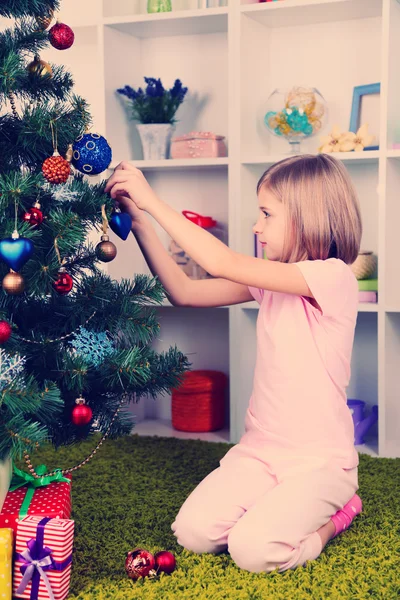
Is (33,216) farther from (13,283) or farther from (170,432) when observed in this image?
(170,432)

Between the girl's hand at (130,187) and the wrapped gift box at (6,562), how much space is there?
674 mm

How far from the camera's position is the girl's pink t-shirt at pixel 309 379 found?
1.77 m

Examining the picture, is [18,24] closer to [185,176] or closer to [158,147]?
[158,147]

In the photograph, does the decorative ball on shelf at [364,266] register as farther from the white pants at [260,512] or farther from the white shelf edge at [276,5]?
the white pants at [260,512]

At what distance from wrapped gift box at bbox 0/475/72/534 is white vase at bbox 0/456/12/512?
0.10 feet

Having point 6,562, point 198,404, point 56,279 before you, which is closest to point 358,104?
point 198,404

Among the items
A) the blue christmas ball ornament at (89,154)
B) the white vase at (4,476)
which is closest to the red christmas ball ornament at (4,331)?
the white vase at (4,476)

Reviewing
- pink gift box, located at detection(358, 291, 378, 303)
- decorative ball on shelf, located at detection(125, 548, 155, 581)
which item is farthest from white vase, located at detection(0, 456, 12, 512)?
pink gift box, located at detection(358, 291, 378, 303)

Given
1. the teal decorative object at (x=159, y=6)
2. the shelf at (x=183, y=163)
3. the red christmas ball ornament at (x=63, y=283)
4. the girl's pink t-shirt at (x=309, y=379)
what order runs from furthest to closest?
the teal decorative object at (x=159, y=6) < the shelf at (x=183, y=163) < the girl's pink t-shirt at (x=309, y=379) < the red christmas ball ornament at (x=63, y=283)

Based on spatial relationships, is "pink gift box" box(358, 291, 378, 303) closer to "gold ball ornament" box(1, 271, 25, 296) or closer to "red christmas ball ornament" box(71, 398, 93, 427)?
"red christmas ball ornament" box(71, 398, 93, 427)

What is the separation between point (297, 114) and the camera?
2645 millimetres

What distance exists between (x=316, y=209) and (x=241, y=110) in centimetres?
92

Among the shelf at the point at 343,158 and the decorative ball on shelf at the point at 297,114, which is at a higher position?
the decorative ball on shelf at the point at 297,114

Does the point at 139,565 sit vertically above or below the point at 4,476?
below
